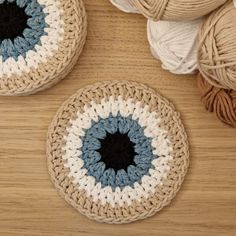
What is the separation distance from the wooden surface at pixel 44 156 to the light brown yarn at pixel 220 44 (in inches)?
5.6

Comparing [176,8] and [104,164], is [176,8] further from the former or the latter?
[104,164]

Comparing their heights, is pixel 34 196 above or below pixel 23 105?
below

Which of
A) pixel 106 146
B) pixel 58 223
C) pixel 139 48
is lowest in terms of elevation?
pixel 58 223

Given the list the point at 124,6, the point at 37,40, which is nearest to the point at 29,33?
the point at 37,40

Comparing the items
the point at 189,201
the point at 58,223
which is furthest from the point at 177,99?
the point at 58,223

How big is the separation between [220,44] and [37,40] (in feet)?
1.00

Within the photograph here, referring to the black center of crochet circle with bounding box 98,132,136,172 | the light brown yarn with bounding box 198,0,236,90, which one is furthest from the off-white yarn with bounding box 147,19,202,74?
the black center of crochet circle with bounding box 98,132,136,172

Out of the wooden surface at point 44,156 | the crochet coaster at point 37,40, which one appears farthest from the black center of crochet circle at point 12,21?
the wooden surface at point 44,156

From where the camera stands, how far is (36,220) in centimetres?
105

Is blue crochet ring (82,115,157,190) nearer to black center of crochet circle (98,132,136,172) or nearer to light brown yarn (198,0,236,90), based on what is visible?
black center of crochet circle (98,132,136,172)

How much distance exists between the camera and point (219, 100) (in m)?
0.95

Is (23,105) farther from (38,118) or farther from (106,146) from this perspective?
(106,146)

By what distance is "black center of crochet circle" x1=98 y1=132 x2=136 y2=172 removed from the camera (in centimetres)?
101

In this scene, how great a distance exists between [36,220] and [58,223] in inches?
1.5
